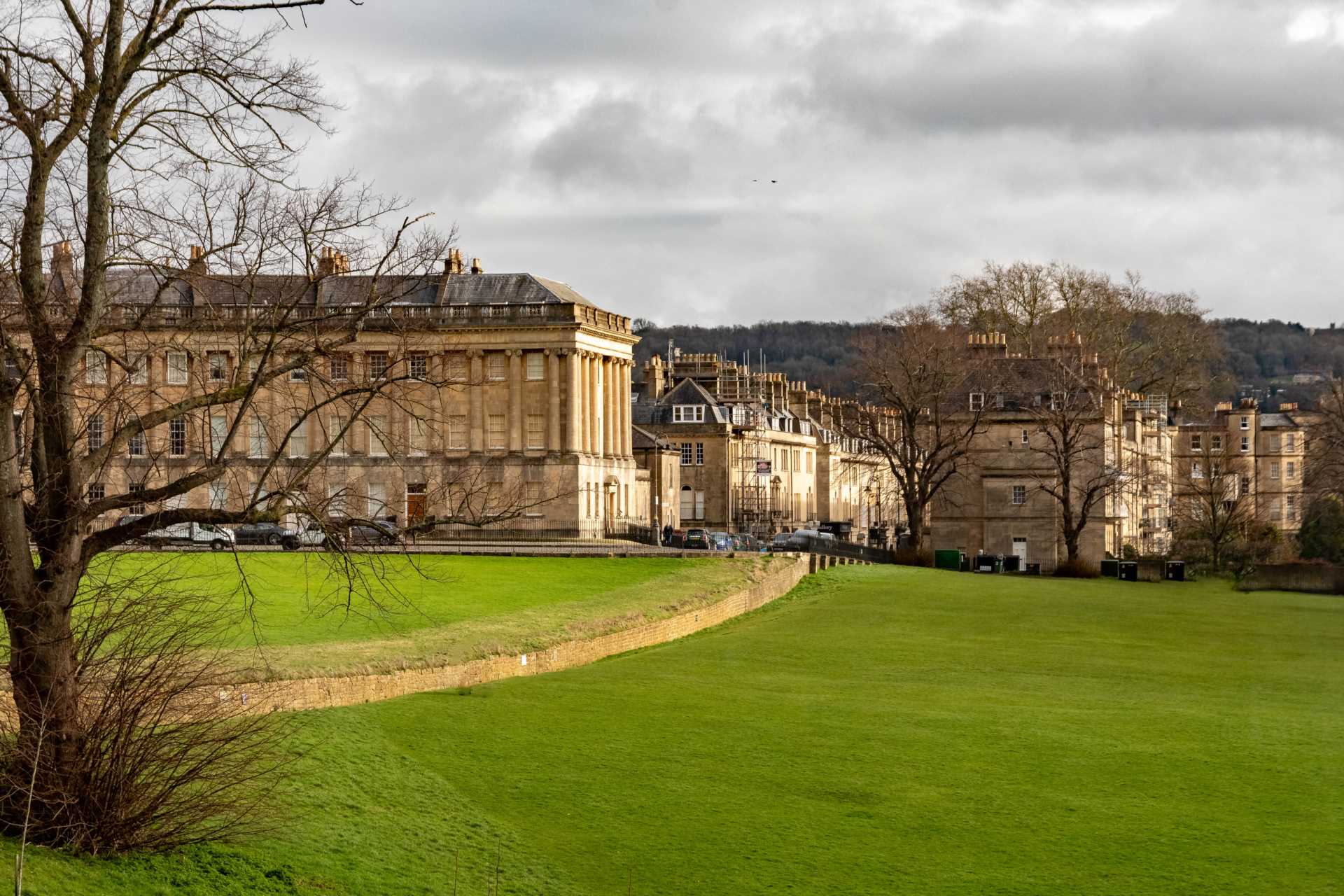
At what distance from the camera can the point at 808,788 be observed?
20359 mm

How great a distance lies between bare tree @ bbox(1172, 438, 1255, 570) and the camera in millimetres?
76500

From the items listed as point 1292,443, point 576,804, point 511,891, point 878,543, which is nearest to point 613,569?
point 576,804

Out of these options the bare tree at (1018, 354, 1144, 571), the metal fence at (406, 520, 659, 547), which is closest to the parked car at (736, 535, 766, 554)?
the metal fence at (406, 520, 659, 547)

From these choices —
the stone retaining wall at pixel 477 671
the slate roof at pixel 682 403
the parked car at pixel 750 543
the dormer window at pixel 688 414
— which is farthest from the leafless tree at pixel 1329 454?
the dormer window at pixel 688 414

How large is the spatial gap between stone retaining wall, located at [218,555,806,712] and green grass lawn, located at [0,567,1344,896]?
0.53 m

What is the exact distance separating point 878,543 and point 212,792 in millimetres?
81205

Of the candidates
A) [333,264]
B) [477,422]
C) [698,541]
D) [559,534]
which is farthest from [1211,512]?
[333,264]

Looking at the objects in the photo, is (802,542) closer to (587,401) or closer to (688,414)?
(587,401)

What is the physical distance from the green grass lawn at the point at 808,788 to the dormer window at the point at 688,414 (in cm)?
7088

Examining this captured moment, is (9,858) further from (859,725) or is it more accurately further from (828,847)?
(859,725)

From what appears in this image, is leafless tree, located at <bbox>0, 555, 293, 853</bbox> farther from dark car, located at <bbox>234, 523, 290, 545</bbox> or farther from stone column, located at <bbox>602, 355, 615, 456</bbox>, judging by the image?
stone column, located at <bbox>602, 355, 615, 456</bbox>

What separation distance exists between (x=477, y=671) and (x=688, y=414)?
7668 cm

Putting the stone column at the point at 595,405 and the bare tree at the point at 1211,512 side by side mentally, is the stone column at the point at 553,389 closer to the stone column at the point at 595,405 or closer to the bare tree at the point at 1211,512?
the stone column at the point at 595,405

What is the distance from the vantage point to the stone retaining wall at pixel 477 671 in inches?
896
